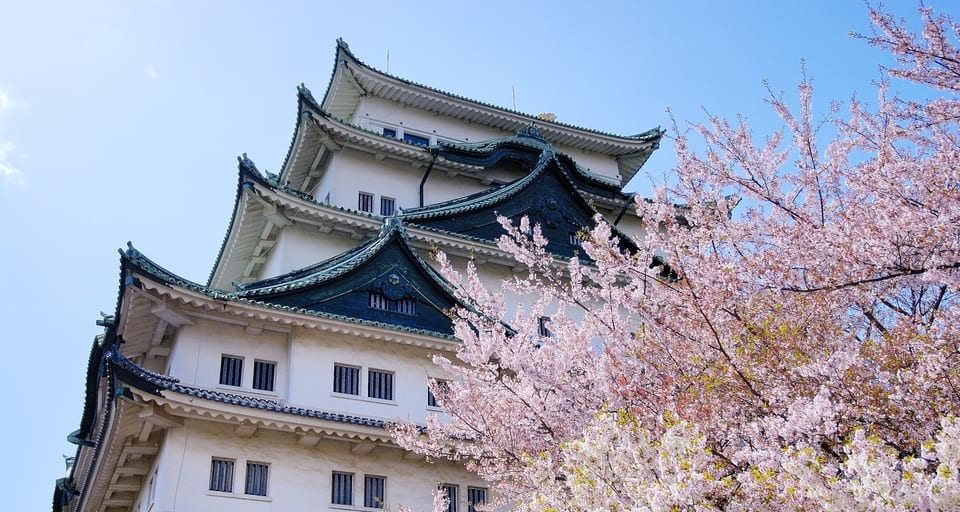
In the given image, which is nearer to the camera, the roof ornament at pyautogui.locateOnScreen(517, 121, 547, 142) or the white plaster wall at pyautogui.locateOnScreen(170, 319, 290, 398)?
the white plaster wall at pyautogui.locateOnScreen(170, 319, 290, 398)

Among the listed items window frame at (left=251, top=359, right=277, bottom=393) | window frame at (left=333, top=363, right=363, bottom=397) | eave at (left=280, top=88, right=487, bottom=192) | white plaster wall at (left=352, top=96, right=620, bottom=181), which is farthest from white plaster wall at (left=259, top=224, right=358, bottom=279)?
white plaster wall at (left=352, top=96, right=620, bottom=181)

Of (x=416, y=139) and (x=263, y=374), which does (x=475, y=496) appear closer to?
(x=263, y=374)

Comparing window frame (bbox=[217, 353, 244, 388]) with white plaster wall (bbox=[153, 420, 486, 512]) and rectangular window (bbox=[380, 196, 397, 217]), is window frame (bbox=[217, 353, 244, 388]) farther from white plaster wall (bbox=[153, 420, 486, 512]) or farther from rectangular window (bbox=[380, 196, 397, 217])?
rectangular window (bbox=[380, 196, 397, 217])

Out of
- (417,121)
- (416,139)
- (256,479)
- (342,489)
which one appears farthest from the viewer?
(417,121)

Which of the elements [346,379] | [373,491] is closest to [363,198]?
[346,379]

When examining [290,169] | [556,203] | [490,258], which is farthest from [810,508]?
[290,169]

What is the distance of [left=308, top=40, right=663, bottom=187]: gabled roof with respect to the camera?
100 ft

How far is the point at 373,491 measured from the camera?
1847 centimetres

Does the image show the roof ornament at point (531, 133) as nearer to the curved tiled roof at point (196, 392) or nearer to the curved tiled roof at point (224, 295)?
the curved tiled roof at point (224, 295)

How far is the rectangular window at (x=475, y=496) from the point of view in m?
19.0

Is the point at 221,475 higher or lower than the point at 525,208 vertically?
lower

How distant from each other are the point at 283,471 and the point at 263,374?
281 cm

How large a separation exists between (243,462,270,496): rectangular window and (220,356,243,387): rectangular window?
2395mm

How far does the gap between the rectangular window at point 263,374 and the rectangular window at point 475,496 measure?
538cm
